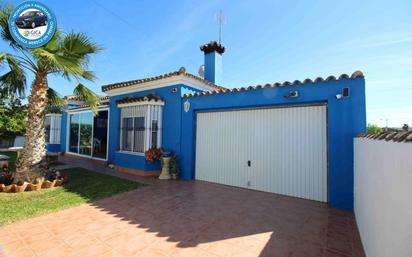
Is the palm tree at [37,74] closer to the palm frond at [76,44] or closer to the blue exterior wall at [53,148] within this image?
the palm frond at [76,44]

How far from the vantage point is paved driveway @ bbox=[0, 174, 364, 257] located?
4.02 metres

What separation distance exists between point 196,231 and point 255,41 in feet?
32.3

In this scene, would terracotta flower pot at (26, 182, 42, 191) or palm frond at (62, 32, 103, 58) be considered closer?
terracotta flower pot at (26, 182, 42, 191)

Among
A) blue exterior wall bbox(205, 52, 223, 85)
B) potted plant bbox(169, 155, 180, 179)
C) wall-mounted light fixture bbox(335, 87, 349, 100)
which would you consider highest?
blue exterior wall bbox(205, 52, 223, 85)

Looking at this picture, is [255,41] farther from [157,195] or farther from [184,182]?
[157,195]

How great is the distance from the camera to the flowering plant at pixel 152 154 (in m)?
10.3

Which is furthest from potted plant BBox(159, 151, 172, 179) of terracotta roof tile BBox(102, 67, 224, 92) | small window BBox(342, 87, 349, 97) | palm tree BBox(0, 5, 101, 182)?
small window BBox(342, 87, 349, 97)

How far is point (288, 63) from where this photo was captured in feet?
35.9

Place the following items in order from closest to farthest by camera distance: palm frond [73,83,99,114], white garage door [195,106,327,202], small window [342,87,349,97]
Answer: small window [342,87,349,97] < white garage door [195,106,327,202] < palm frond [73,83,99,114]

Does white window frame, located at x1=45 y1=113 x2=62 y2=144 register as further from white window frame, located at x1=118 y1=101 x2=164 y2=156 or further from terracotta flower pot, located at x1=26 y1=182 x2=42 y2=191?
terracotta flower pot, located at x1=26 y1=182 x2=42 y2=191

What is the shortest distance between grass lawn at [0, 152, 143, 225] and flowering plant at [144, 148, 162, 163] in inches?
58.7

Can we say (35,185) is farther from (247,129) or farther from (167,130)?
(247,129)

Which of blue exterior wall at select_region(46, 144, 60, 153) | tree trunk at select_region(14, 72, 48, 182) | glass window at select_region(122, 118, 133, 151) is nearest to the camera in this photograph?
tree trunk at select_region(14, 72, 48, 182)

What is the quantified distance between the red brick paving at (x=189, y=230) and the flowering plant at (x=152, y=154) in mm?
3307
